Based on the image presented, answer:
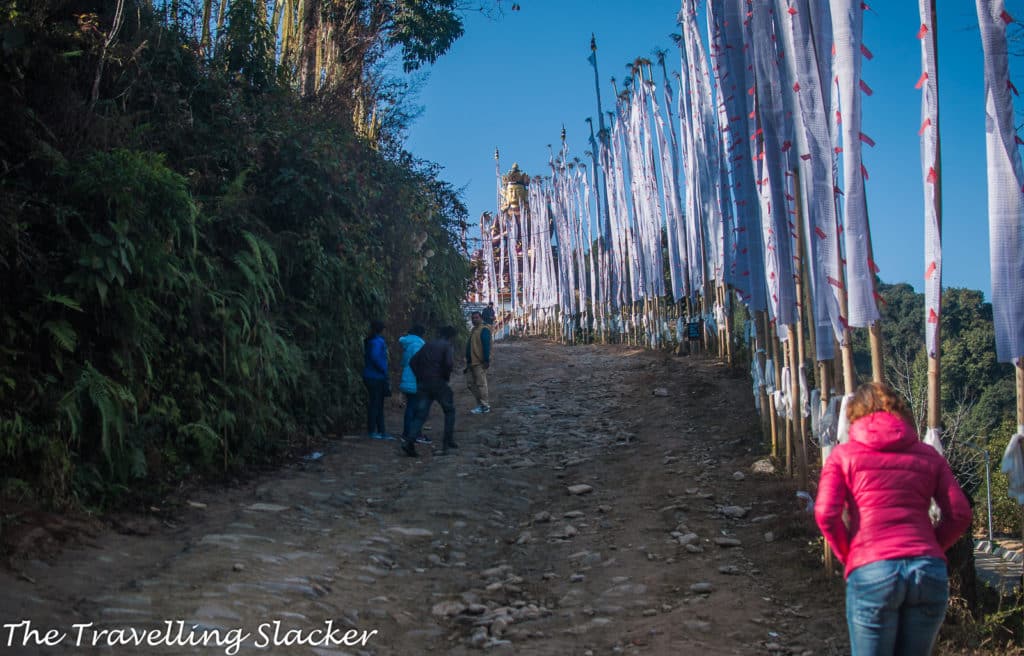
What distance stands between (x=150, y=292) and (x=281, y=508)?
7.80ft

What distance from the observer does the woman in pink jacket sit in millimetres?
3244

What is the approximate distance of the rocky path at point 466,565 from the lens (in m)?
4.87

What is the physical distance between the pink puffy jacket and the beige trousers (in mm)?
10839

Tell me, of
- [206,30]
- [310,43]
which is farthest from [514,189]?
[206,30]

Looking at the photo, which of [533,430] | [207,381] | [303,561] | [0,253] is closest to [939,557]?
[303,561]

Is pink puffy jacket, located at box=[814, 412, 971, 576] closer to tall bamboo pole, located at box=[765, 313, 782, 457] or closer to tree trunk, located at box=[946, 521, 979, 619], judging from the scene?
tree trunk, located at box=[946, 521, 979, 619]

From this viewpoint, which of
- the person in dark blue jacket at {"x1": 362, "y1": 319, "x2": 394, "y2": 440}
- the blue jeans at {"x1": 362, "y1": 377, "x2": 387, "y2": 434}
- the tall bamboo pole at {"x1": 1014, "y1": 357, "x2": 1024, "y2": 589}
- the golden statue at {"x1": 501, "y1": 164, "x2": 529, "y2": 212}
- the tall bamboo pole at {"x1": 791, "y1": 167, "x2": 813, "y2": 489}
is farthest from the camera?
the golden statue at {"x1": 501, "y1": 164, "x2": 529, "y2": 212}

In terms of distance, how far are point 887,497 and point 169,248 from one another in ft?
21.9

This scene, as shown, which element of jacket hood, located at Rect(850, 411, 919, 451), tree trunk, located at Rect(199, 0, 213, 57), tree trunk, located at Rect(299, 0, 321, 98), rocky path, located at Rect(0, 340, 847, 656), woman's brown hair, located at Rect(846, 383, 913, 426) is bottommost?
rocky path, located at Rect(0, 340, 847, 656)

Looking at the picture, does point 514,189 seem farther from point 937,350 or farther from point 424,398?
point 937,350

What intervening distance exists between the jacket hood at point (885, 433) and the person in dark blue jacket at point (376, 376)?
28.3ft

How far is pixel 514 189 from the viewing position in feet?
171

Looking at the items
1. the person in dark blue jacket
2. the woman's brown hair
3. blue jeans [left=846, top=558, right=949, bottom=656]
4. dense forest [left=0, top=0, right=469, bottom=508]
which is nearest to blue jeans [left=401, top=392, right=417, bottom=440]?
the person in dark blue jacket

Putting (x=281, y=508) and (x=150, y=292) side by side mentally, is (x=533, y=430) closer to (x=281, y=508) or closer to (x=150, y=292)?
(x=281, y=508)
